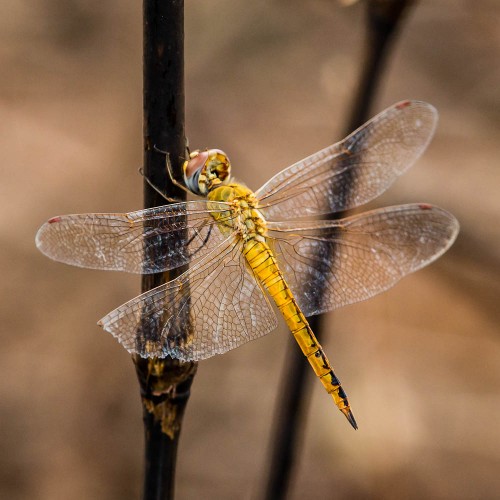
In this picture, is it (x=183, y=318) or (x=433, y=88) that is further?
(x=433, y=88)

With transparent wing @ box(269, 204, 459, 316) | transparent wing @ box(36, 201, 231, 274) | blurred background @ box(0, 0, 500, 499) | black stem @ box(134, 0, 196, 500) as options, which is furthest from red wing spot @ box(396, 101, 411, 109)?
blurred background @ box(0, 0, 500, 499)

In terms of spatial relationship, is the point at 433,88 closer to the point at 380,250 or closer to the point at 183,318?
the point at 380,250

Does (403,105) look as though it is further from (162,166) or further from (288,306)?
(162,166)

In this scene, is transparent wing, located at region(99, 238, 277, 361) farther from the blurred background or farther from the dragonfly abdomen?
the blurred background

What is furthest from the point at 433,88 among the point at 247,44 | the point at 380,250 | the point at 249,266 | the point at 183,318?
the point at 183,318

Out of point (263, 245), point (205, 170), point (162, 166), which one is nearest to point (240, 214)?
point (263, 245)
